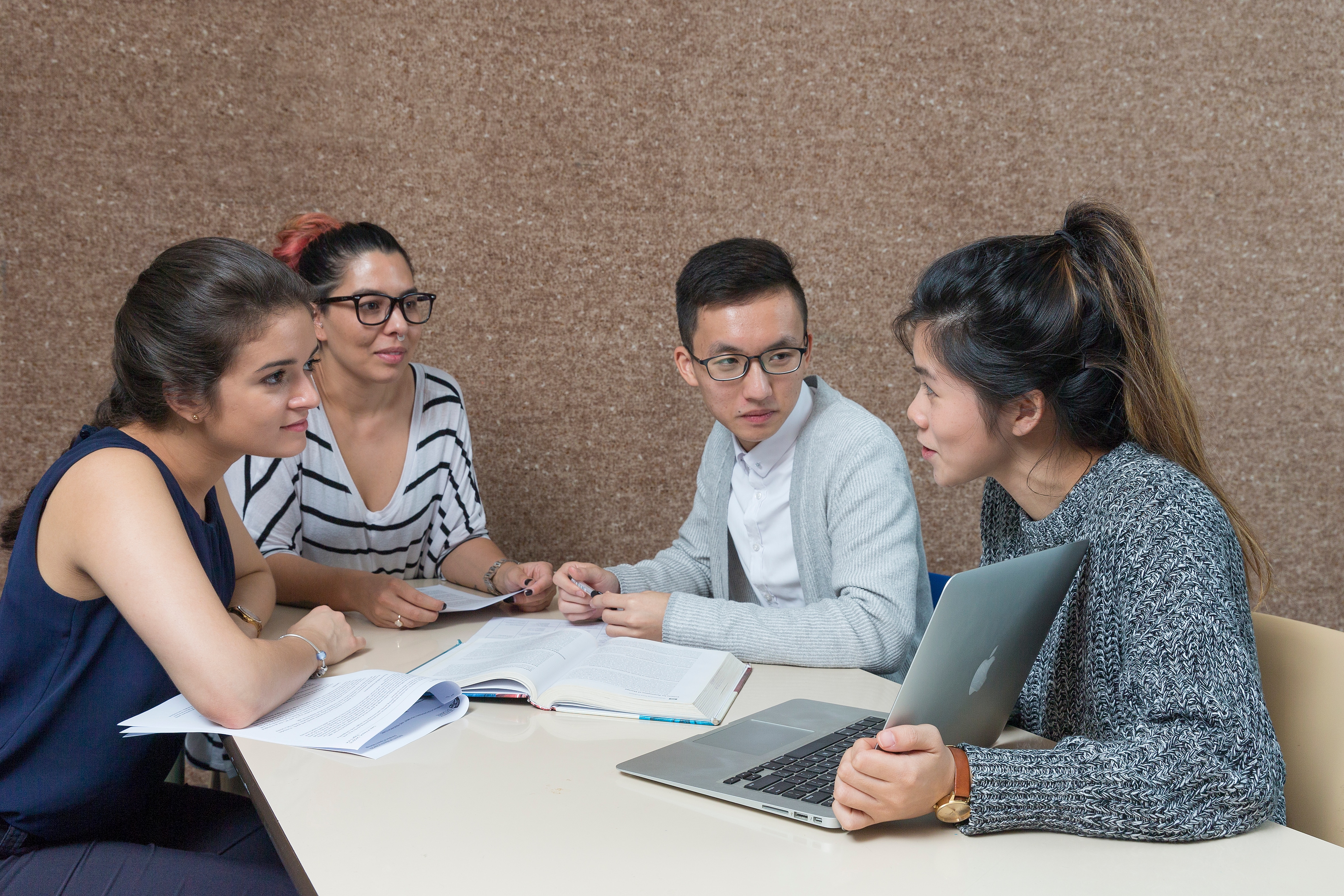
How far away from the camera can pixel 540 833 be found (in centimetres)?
81

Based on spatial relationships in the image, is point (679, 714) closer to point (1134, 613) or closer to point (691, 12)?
point (1134, 613)

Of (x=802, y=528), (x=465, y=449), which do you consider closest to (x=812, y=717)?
(x=802, y=528)

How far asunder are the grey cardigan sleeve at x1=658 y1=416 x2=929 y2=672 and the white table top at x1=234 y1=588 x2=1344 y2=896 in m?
0.36

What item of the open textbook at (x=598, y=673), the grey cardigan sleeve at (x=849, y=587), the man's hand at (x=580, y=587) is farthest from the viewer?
the man's hand at (x=580, y=587)

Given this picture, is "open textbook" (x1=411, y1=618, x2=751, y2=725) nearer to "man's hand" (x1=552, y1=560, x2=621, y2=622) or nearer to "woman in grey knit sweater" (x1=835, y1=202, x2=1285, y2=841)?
"man's hand" (x1=552, y1=560, x2=621, y2=622)

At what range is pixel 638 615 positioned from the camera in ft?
4.49

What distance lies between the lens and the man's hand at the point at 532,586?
1602 mm

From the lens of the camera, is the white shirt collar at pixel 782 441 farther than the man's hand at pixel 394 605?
Yes

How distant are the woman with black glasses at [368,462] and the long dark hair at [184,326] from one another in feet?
1.52

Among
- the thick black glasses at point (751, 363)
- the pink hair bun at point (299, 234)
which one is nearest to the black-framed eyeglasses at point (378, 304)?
the pink hair bun at point (299, 234)

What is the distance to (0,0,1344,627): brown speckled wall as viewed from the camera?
7.80 feet

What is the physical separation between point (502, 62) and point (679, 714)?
2.08 metres

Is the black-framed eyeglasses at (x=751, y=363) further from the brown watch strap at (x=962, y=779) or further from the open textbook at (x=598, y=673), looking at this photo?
the brown watch strap at (x=962, y=779)

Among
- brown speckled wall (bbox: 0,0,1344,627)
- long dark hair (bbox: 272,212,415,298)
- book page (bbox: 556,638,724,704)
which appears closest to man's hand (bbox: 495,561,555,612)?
book page (bbox: 556,638,724,704)
